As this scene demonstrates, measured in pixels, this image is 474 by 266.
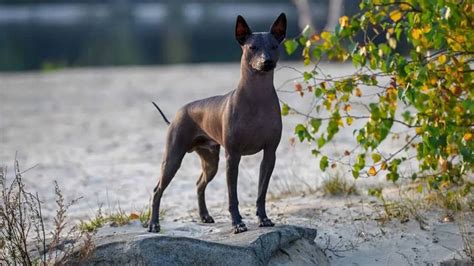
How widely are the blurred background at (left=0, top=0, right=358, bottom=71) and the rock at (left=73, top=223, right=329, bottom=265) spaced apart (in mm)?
17208

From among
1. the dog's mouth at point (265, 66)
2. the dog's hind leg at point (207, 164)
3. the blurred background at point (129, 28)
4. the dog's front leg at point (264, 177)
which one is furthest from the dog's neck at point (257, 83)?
the blurred background at point (129, 28)

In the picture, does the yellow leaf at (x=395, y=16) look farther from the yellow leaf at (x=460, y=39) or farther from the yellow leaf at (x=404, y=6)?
the yellow leaf at (x=460, y=39)

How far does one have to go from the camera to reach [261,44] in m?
5.29

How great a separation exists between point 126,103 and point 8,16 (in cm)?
3261

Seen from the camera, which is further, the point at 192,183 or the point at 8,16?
the point at 8,16

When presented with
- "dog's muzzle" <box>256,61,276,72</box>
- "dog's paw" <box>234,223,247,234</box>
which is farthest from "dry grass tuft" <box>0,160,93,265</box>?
"dog's muzzle" <box>256,61,276,72</box>

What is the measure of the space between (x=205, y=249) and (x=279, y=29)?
140 cm

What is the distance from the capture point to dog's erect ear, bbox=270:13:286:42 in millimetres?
5402

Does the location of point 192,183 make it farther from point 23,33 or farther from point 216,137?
point 23,33

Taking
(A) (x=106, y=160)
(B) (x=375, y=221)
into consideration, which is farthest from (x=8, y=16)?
(B) (x=375, y=221)

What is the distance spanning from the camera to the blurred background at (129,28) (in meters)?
25.5

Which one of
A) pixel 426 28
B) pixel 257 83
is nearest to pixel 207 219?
pixel 257 83

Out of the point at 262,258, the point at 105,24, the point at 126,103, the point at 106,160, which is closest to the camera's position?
the point at 262,258

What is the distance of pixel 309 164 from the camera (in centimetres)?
957
